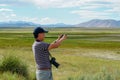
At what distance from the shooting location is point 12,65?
13.1m

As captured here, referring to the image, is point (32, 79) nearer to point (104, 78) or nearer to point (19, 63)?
point (19, 63)

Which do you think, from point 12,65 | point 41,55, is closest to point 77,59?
point 12,65

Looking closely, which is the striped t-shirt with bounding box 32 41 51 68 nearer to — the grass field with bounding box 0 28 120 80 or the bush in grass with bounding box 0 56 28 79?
the grass field with bounding box 0 28 120 80

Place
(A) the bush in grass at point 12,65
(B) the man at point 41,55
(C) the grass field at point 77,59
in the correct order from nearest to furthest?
(B) the man at point 41,55, (A) the bush in grass at point 12,65, (C) the grass field at point 77,59

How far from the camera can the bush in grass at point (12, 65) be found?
13102mm

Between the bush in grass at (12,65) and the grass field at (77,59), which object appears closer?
the bush in grass at (12,65)

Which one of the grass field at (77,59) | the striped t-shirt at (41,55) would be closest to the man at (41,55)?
the striped t-shirt at (41,55)

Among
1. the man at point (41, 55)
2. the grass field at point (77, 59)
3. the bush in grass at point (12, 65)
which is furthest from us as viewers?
the grass field at point (77, 59)

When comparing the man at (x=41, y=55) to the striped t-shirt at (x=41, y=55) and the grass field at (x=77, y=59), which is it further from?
the grass field at (x=77, y=59)

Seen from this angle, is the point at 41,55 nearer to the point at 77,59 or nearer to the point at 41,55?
the point at 41,55

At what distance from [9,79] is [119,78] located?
4135 millimetres

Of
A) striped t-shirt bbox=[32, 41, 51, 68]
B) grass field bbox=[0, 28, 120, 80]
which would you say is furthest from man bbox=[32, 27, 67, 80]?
grass field bbox=[0, 28, 120, 80]

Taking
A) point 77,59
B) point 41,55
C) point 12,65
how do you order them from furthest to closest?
point 77,59, point 12,65, point 41,55

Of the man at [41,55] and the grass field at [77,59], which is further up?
the man at [41,55]
